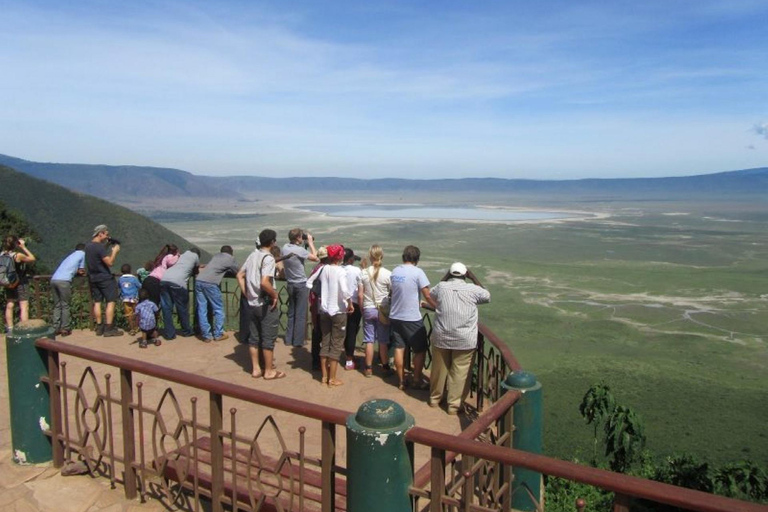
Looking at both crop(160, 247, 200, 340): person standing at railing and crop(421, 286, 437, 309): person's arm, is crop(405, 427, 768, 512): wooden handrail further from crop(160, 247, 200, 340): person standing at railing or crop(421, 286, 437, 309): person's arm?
crop(160, 247, 200, 340): person standing at railing

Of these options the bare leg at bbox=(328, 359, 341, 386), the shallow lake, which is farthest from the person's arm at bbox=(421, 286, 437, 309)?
the shallow lake

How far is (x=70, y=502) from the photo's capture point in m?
4.16

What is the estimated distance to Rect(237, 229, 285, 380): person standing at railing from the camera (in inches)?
264

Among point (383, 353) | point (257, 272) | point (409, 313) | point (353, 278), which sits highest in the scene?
point (257, 272)

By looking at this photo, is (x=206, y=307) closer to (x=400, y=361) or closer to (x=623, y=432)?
(x=400, y=361)

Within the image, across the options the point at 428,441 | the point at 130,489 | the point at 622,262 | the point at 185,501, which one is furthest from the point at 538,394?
the point at 622,262

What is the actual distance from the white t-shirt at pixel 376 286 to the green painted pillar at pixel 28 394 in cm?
348

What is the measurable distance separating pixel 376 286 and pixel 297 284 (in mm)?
1266

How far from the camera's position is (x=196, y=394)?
22.4ft

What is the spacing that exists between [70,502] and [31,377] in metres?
0.92

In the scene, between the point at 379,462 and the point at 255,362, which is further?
the point at 255,362

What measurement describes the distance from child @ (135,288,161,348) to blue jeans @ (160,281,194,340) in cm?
23

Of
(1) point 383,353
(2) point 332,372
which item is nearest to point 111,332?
(2) point 332,372

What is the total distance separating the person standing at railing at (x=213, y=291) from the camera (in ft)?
27.5
